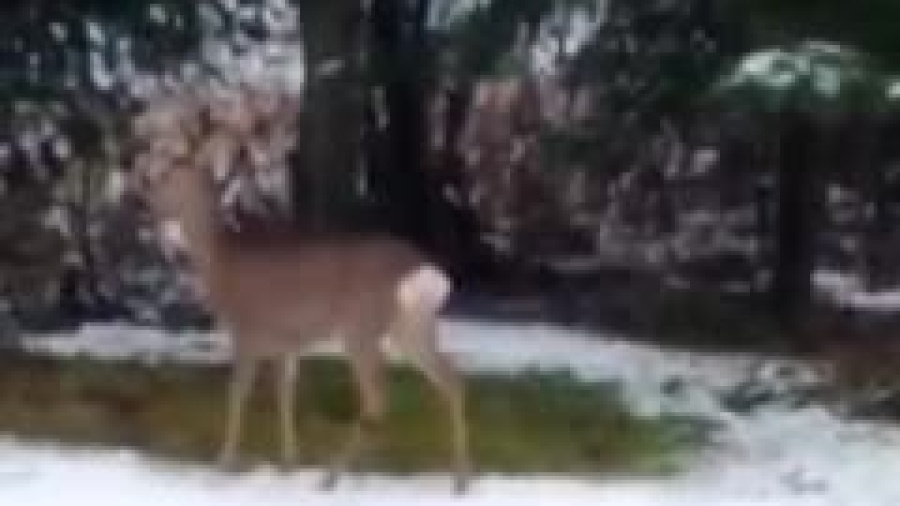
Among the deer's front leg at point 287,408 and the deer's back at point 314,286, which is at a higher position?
the deer's back at point 314,286

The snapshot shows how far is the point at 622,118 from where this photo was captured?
11.2 meters

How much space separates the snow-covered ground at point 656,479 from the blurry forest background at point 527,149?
45.5 inches

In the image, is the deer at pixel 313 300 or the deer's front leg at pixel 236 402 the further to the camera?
the deer's front leg at pixel 236 402

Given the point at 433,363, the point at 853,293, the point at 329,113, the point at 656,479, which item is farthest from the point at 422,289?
the point at 853,293

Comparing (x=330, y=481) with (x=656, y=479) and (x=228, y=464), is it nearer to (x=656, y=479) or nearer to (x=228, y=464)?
(x=228, y=464)

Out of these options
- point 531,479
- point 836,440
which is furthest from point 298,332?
point 836,440

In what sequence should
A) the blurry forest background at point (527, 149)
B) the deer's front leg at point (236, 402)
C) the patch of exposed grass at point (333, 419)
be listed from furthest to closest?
the blurry forest background at point (527, 149), the patch of exposed grass at point (333, 419), the deer's front leg at point (236, 402)

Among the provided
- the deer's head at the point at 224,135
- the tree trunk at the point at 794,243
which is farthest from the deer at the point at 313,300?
the tree trunk at the point at 794,243

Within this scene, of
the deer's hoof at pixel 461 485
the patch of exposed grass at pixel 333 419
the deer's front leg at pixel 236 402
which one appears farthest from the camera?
the patch of exposed grass at pixel 333 419

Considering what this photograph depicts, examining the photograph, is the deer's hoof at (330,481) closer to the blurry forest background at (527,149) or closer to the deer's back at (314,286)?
the deer's back at (314,286)

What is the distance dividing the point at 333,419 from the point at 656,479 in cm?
139

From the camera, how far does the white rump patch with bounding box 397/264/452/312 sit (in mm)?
8484

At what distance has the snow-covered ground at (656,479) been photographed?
8.33 m

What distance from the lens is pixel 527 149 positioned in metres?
13.6
